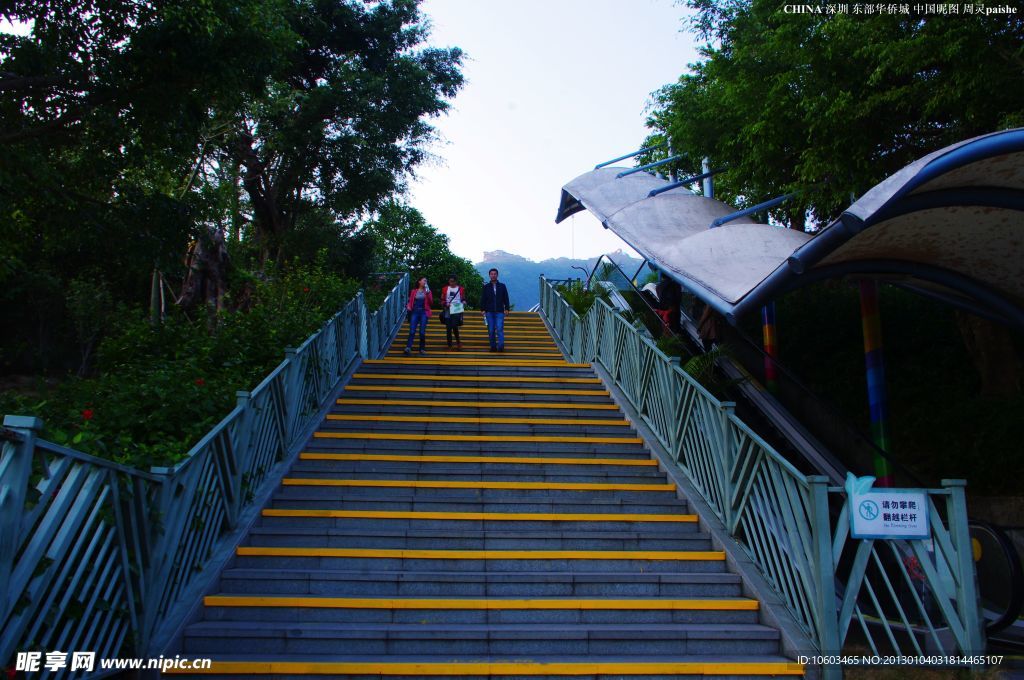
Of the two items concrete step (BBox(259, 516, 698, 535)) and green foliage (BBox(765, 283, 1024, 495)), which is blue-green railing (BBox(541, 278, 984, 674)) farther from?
green foliage (BBox(765, 283, 1024, 495))

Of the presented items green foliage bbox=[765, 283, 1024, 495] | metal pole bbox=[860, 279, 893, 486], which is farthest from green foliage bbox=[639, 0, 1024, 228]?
green foliage bbox=[765, 283, 1024, 495]

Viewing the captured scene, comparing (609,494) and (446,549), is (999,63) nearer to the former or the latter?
(609,494)

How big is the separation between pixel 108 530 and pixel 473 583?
7.94ft

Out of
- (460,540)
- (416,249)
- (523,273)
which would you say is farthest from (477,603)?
(523,273)

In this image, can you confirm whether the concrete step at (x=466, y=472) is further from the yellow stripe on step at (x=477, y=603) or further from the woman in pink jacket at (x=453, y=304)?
the woman in pink jacket at (x=453, y=304)

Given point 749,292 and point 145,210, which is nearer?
point 749,292

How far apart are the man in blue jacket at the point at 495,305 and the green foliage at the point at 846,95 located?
386 cm

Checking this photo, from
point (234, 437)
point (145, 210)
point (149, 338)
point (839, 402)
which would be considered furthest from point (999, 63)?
point (149, 338)

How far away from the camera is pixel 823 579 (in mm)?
4949

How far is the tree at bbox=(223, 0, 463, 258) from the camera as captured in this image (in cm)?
1978

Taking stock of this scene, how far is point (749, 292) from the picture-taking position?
714 centimetres

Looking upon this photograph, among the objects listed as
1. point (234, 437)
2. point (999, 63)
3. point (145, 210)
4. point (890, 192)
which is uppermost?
point (999, 63)

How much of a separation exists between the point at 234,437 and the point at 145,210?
4235 mm

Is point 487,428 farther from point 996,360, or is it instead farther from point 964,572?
point 996,360
